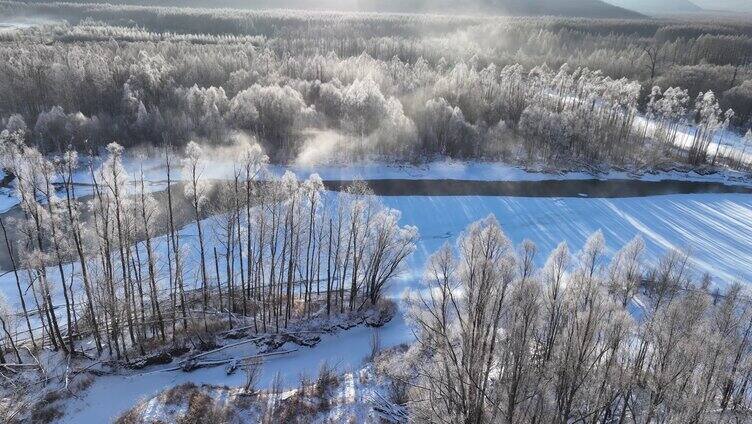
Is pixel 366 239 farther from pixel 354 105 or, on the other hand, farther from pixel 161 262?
pixel 354 105

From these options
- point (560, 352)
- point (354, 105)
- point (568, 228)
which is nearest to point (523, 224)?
point (568, 228)

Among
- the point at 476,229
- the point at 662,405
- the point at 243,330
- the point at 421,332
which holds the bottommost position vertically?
the point at 243,330

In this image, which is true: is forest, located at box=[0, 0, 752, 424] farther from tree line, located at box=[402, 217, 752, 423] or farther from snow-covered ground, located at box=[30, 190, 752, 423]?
snow-covered ground, located at box=[30, 190, 752, 423]

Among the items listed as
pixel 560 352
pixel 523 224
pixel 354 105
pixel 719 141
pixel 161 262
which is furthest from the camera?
pixel 719 141

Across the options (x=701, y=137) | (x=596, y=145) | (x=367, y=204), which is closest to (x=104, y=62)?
(x=367, y=204)

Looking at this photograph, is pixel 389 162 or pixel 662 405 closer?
pixel 662 405

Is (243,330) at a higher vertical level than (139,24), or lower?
lower

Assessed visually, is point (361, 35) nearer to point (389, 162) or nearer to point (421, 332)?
point (389, 162)

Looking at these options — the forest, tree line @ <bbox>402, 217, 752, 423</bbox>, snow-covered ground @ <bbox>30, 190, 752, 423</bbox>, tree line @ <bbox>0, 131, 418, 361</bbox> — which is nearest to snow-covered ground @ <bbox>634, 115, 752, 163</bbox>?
the forest
